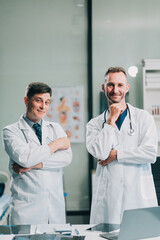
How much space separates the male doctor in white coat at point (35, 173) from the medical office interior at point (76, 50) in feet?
4.16

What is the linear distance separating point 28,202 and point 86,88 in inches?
64.5

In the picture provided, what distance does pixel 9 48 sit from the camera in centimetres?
300

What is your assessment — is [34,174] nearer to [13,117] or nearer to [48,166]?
[48,166]

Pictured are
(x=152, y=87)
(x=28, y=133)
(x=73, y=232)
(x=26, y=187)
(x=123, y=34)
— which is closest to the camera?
(x=73, y=232)

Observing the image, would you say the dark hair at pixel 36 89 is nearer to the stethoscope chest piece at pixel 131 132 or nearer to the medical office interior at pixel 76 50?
the stethoscope chest piece at pixel 131 132

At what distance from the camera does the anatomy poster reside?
300 cm

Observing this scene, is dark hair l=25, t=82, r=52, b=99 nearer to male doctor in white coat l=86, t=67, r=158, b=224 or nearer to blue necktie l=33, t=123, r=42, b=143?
blue necktie l=33, t=123, r=42, b=143

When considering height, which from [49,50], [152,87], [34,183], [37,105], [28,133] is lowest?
[34,183]

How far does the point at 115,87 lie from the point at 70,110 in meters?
1.26

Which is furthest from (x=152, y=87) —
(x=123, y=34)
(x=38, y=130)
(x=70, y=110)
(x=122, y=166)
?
(x=38, y=130)

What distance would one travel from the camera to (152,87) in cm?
280

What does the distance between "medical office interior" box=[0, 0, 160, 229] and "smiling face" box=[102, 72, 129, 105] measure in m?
1.14

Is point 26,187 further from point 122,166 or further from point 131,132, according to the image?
point 131,132

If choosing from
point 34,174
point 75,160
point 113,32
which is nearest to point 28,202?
point 34,174
